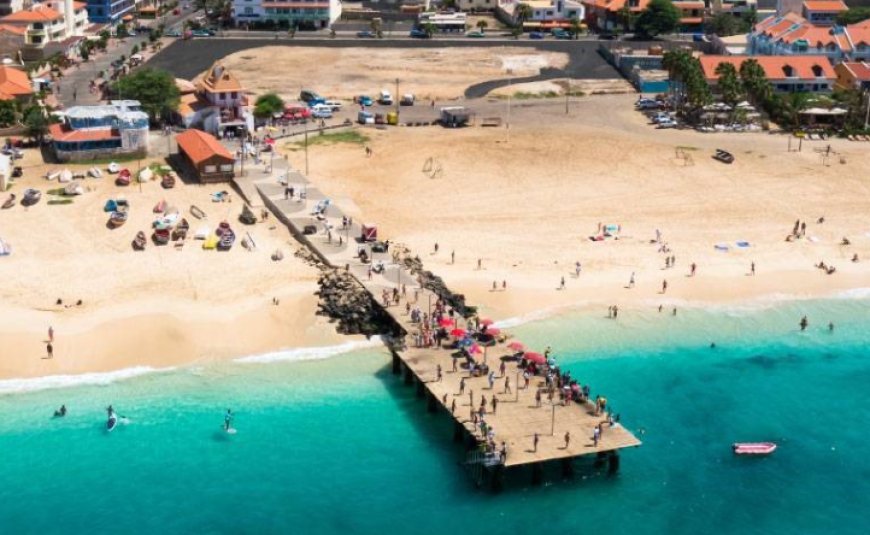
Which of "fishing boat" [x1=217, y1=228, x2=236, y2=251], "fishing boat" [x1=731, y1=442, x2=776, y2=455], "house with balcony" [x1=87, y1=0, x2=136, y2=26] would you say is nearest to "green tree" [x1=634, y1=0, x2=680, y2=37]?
"house with balcony" [x1=87, y1=0, x2=136, y2=26]

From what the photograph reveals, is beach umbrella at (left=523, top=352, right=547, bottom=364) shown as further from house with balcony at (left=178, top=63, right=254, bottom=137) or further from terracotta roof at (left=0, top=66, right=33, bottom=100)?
terracotta roof at (left=0, top=66, right=33, bottom=100)

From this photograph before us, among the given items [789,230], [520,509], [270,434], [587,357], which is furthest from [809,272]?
[270,434]

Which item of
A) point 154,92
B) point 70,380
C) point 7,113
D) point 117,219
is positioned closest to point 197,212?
point 117,219

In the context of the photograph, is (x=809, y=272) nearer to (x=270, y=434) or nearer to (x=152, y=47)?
(x=270, y=434)

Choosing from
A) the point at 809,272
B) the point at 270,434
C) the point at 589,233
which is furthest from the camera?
the point at 589,233

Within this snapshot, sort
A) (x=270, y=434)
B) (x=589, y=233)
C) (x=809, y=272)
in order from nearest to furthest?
(x=270, y=434) → (x=809, y=272) → (x=589, y=233)

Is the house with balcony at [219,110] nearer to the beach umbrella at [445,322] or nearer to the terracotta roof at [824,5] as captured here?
the beach umbrella at [445,322]

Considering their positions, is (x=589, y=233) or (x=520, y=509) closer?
(x=520, y=509)

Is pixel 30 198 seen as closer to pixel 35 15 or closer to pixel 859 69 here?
pixel 35 15
